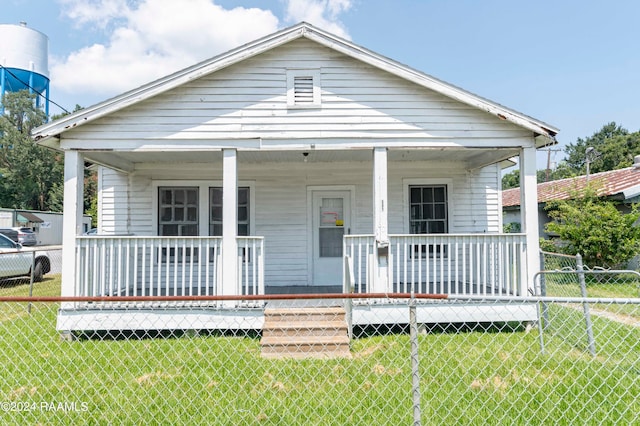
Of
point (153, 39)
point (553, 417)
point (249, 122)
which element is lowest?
point (553, 417)

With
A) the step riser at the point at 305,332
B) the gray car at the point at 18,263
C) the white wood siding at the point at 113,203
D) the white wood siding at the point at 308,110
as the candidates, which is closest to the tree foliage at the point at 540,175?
the white wood siding at the point at 308,110

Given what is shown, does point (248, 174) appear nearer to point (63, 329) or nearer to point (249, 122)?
point (249, 122)

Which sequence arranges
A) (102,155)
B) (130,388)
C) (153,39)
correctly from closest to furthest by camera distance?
(130,388), (102,155), (153,39)

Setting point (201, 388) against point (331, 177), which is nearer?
point (201, 388)

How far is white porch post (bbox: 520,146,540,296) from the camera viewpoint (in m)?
6.16

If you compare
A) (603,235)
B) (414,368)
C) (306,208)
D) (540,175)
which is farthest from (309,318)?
(540,175)

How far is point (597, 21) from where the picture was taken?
1130 cm

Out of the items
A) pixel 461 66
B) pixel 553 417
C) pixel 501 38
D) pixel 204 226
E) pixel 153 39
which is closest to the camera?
pixel 553 417

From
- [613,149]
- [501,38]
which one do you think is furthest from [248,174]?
[613,149]

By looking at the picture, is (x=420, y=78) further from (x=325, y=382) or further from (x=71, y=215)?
(x=71, y=215)

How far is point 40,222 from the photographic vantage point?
2866 centimetres

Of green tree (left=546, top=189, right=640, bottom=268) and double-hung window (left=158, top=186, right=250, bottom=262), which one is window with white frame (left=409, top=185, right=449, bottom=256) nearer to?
double-hung window (left=158, top=186, right=250, bottom=262)

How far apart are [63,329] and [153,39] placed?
52.1ft

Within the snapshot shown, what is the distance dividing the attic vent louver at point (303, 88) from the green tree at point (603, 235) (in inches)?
354
